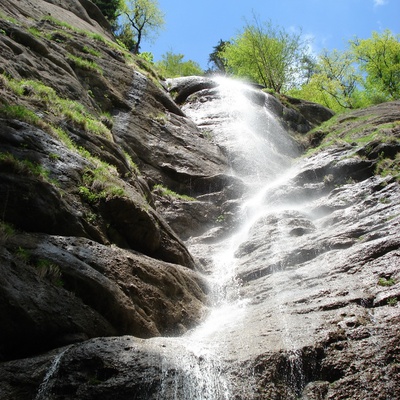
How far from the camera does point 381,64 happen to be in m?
35.8

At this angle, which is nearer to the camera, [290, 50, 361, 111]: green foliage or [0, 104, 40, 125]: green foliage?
[0, 104, 40, 125]: green foliage

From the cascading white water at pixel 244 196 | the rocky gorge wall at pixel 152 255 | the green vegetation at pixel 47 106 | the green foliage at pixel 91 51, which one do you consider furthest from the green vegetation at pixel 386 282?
the green foliage at pixel 91 51

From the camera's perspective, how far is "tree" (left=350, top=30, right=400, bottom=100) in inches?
1377

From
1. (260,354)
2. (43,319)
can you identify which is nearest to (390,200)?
(260,354)

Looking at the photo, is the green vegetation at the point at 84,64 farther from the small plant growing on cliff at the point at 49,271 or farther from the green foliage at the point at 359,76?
the green foliage at the point at 359,76

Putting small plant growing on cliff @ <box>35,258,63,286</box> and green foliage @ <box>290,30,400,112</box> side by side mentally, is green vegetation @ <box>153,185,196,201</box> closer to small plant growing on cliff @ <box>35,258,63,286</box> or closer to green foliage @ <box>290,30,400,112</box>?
small plant growing on cliff @ <box>35,258,63,286</box>

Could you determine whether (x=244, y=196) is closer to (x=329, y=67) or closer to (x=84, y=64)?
(x=84, y=64)

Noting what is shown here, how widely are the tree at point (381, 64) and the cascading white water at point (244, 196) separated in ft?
45.8

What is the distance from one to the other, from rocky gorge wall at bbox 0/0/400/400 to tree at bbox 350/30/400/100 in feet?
69.6

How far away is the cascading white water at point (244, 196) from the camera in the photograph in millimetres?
6129

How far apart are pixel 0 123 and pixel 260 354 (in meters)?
7.43

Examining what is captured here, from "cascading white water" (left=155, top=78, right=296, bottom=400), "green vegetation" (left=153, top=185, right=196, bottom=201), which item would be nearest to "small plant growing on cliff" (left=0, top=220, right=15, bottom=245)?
"cascading white water" (left=155, top=78, right=296, bottom=400)

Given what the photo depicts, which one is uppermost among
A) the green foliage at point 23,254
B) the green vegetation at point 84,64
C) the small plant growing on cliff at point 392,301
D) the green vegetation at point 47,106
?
the green vegetation at point 84,64

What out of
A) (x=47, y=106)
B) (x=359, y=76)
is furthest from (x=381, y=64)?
(x=47, y=106)
